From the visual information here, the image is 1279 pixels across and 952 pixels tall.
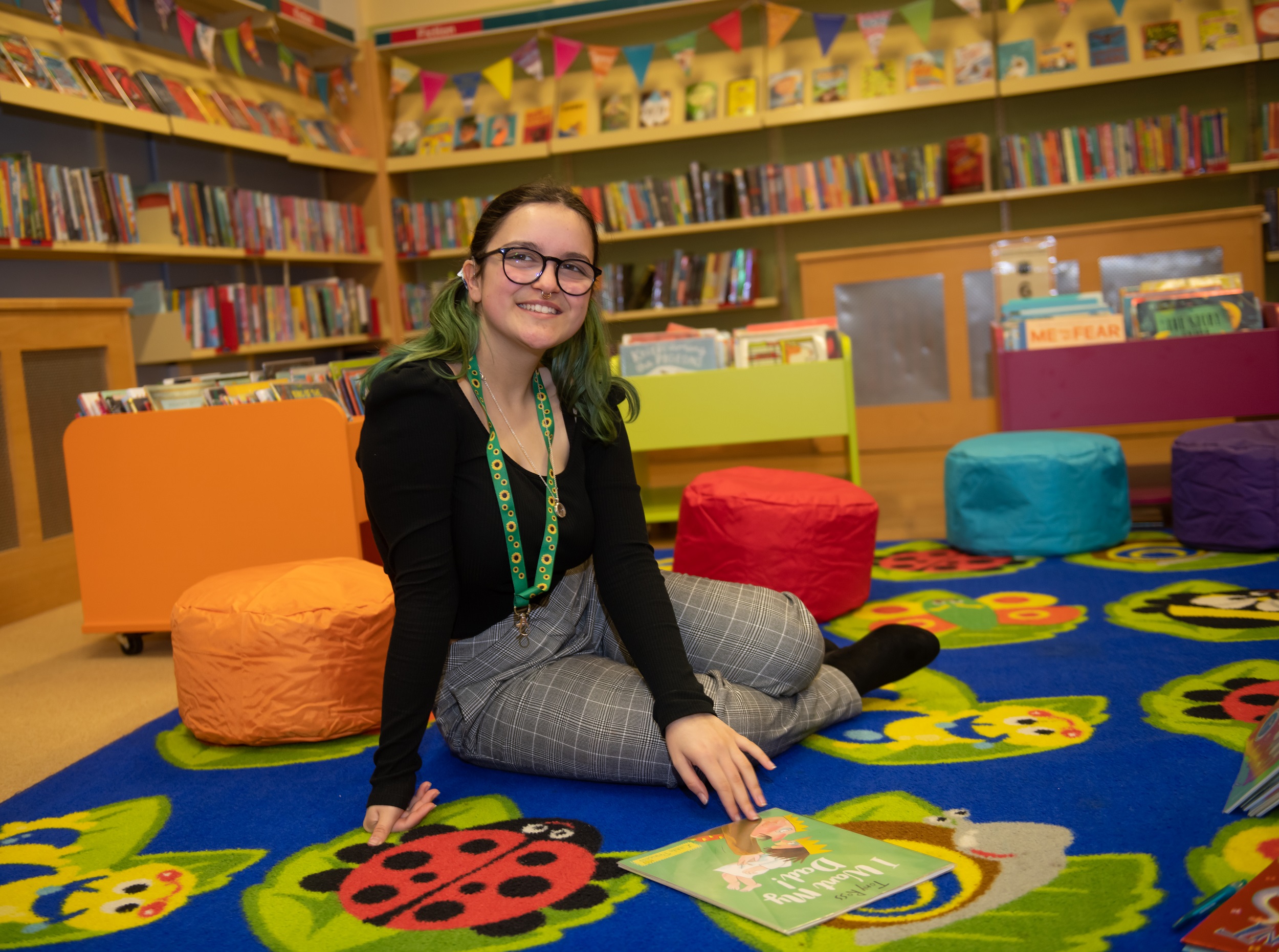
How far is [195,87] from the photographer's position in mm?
4473

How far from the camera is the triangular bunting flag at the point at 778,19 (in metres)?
5.24

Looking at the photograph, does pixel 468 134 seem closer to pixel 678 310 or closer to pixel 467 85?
pixel 467 85

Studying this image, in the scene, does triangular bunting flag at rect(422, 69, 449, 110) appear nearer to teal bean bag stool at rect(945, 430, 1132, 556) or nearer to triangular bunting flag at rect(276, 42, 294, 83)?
triangular bunting flag at rect(276, 42, 294, 83)

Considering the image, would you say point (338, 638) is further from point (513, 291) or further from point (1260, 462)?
point (1260, 462)

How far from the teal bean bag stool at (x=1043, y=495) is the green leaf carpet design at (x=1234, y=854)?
5.41 feet

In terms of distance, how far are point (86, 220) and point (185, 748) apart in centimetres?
239

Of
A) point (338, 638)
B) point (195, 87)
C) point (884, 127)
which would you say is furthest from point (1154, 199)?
point (338, 638)

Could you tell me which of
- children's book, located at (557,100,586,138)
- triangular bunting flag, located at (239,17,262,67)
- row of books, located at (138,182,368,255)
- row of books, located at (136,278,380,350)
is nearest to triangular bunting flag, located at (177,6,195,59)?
triangular bunting flag, located at (239,17,262,67)

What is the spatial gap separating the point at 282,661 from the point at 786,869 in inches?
42.5

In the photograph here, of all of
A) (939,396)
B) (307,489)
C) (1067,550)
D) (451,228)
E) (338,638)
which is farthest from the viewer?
(451,228)

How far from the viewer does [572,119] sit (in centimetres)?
566

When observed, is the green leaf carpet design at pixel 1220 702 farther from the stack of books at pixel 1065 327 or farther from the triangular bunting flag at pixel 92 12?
the triangular bunting flag at pixel 92 12

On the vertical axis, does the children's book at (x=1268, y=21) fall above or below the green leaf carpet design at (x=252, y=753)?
above

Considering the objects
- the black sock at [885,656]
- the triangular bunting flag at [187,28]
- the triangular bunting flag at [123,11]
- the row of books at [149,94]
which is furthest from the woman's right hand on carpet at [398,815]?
the triangular bunting flag at [187,28]
